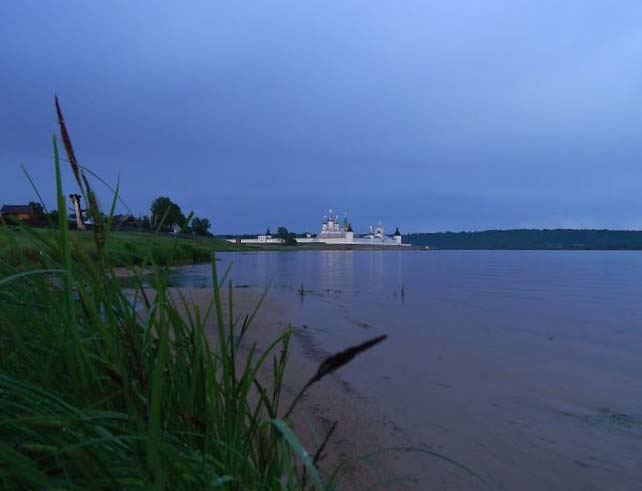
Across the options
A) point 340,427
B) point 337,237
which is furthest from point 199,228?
point 337,237

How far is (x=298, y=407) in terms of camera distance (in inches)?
196

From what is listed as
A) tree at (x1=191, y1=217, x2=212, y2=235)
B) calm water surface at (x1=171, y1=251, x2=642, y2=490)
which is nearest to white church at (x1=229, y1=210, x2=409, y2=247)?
tree at (x1=191, y1=217, x2=212, y2=235)

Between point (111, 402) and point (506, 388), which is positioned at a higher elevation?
point (111, 402)

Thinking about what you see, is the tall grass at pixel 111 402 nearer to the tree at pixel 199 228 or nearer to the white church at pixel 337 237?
the tree at pixel 199 228

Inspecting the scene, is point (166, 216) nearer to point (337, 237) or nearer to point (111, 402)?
point (111, 402)

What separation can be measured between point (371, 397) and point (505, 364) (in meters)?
2.97

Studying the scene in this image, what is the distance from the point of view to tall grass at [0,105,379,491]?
894 mm

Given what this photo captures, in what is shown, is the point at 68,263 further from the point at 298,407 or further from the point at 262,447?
the point at 298,407

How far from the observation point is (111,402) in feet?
4.06

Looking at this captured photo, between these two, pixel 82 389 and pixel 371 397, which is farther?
pixel 371 397

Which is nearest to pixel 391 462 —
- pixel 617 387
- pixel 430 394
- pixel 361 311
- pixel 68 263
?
pixel 430 394

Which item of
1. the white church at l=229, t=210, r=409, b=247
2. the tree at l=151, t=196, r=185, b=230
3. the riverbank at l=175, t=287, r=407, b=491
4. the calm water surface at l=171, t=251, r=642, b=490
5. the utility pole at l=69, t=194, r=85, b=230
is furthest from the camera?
the white church at l=229, t=210, r=409, b=247

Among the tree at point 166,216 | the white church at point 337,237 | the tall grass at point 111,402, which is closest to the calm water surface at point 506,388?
the tree at point 166,216

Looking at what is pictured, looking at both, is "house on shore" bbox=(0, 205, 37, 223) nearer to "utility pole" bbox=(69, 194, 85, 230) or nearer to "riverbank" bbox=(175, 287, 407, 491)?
"utility pole" bbox=(69, 194, 85, 230)
